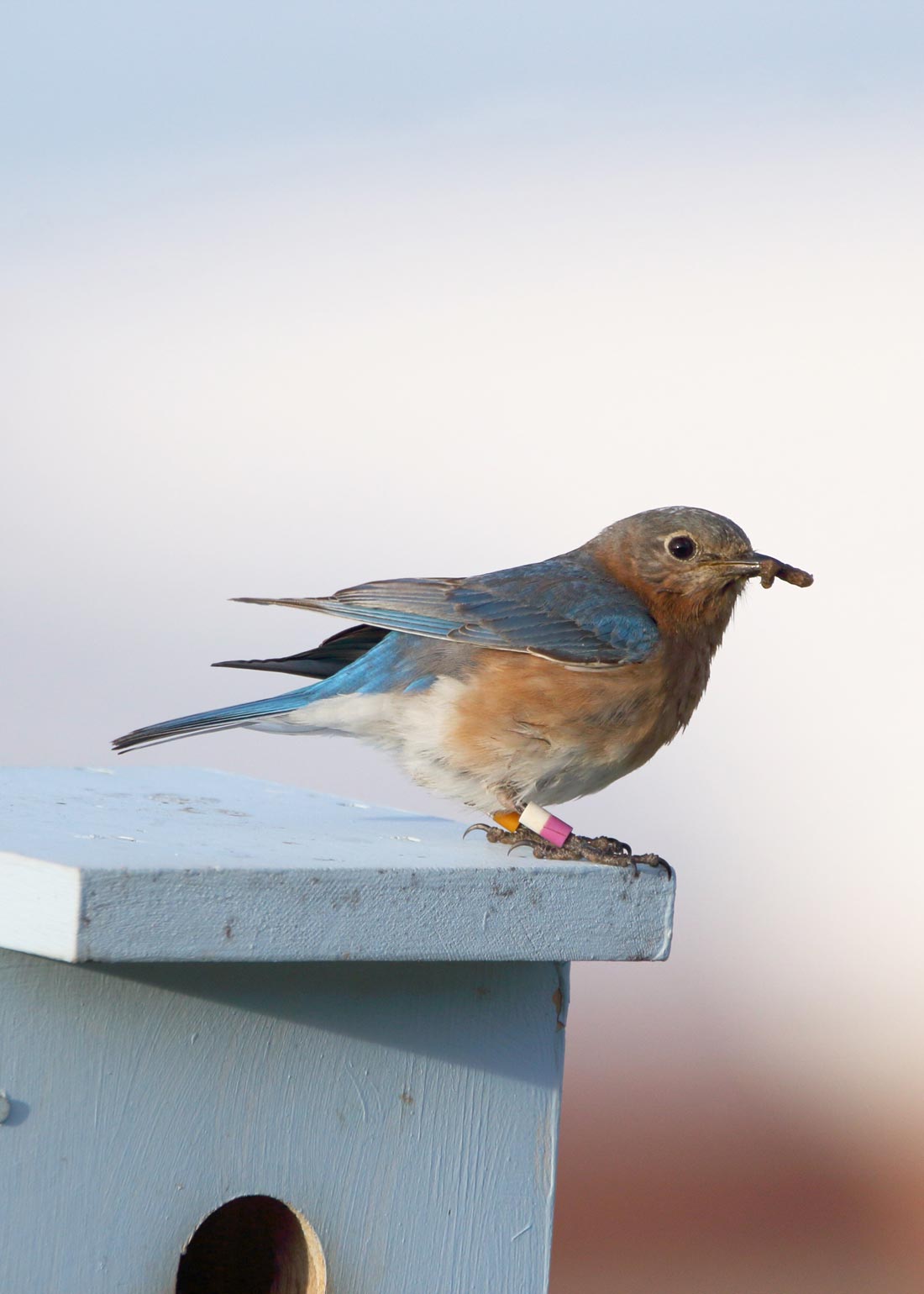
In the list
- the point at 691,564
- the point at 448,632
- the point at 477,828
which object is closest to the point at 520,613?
the point at 448,632

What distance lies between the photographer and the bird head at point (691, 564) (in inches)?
129

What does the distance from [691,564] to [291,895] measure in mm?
1470

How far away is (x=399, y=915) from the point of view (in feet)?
7.13

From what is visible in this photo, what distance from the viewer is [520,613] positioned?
3236 millimetres

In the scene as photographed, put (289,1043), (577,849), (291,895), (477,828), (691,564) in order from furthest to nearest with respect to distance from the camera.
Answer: (691,564)
(477,828)
(577,849)
(289,1043)
(291,895)

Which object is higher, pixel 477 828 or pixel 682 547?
pixel 682 547

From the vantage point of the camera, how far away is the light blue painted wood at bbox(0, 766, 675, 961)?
6.51ft

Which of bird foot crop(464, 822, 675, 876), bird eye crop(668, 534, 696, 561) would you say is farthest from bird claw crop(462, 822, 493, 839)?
bird eye crop(668, 534, 696, 561)

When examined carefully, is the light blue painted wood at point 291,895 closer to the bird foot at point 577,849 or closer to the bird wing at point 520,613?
the bird foot at point 577,849

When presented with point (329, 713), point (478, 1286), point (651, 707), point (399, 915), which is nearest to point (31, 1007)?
point (399, 915)

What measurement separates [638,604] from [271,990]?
1306mm

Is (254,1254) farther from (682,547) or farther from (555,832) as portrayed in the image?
(682,547)

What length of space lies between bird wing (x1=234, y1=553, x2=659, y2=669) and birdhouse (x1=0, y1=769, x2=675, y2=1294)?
0.60 m

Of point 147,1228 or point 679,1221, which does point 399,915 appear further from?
point 679,1221
